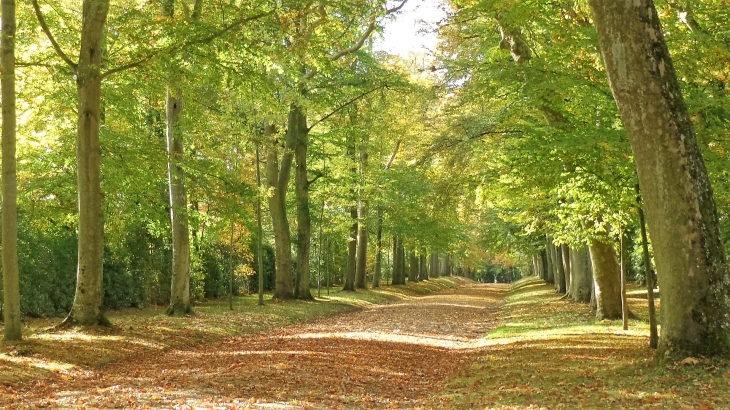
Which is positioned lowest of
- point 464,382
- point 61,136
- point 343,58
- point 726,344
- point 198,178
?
point 464,382

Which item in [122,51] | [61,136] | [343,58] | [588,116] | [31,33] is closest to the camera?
[588,116]

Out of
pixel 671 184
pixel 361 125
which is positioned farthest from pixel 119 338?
pixel 361 125

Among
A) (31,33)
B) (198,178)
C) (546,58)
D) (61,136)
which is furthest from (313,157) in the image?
(546,58)

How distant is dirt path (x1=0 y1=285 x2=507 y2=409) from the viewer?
6.76m

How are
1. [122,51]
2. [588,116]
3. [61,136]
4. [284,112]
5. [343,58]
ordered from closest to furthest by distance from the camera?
1. [588,116]
2. [122,51]
3. [61,136]
4. [284,112]
5. [343,58]

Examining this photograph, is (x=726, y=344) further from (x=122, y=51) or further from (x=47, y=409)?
(x=122, y=51)

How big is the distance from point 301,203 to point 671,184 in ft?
61.4

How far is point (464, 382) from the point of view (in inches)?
336

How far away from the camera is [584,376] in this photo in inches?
316

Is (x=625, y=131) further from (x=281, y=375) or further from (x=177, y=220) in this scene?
(x=177, y=220)

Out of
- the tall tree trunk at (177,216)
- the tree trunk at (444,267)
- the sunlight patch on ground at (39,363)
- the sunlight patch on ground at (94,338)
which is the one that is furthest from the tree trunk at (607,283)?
the tree trunk at (444,267)

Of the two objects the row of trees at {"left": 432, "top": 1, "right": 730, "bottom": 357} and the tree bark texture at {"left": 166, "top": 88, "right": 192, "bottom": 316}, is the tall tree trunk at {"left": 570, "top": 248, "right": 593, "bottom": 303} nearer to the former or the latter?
the row of trees at {"left": 432, "top": 1, "right": 730, "bottom": 357}

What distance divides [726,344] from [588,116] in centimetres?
492

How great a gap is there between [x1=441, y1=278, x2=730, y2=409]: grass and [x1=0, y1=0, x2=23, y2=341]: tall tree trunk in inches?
286
